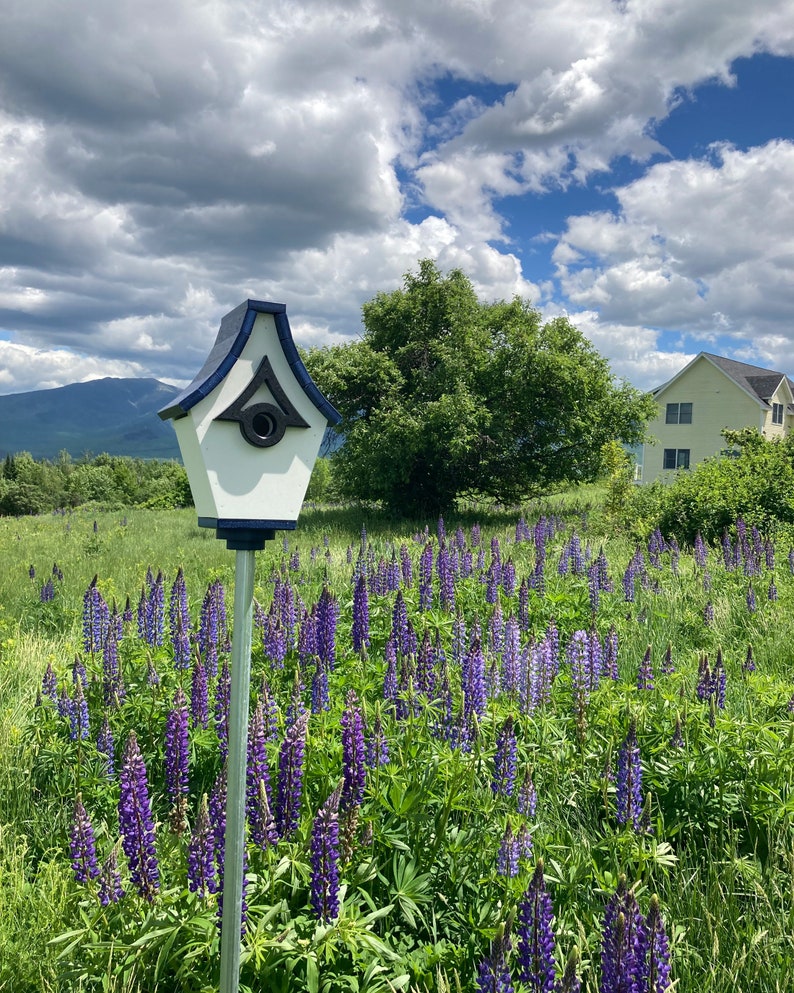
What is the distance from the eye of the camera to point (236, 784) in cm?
243

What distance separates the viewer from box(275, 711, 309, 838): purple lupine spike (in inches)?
120

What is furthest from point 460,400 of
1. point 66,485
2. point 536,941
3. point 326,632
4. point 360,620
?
point 66,485

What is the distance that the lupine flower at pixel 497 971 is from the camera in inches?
78.0

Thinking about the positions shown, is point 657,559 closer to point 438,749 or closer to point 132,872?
point 438,749

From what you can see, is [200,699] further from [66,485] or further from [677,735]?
[66,485]

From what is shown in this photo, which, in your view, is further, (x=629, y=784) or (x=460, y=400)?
(x=460, y=400)

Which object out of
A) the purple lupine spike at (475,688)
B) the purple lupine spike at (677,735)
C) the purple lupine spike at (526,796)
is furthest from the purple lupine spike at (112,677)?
the purple lupine spike at (677,735)

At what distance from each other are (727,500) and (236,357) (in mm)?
13747

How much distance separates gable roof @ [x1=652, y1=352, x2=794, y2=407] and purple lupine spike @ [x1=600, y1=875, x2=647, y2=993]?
45.8 meters

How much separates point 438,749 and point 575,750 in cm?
127

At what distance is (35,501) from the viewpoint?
85.1 m

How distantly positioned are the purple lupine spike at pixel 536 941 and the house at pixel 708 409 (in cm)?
4354

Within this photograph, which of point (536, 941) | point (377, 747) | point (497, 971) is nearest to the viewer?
point (497, 971)

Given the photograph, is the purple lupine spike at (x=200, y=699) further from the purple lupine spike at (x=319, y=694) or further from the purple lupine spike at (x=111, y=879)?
the purple lupine spike at (x=111, y=879)
